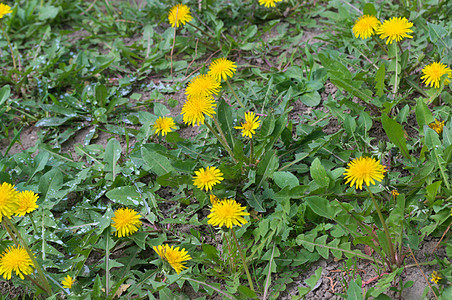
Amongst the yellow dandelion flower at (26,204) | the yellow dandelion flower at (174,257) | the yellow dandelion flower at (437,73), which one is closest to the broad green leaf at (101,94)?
the yellow dandelion flower at (26,204)

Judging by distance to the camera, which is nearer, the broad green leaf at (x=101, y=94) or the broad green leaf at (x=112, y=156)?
the broad green leaf at (x=112, y=156)

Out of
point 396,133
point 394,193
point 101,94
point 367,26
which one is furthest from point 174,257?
point 367,26

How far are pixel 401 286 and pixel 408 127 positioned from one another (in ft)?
3.96

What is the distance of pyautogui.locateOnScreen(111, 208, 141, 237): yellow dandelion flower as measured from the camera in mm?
2434

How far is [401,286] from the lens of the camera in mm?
2055

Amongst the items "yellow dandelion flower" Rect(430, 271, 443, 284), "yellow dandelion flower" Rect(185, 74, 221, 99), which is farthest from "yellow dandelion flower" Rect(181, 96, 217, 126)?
"yellow dandelion flower" Rect(430, 271, 443, 284)

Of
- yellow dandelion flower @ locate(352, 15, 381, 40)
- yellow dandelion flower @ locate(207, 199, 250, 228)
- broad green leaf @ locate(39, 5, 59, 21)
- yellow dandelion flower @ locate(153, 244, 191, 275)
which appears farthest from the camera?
broad green leaf @ locate(39, 5, 59, 21)

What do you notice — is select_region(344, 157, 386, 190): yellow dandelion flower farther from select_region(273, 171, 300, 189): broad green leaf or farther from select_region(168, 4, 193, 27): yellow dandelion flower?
select_region(168, 4, 193, 27): yellow dandelion flower

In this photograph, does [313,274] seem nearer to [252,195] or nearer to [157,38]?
[252,195]

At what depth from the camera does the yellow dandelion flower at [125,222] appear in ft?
7.98

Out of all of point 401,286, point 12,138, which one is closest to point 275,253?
point 401,286

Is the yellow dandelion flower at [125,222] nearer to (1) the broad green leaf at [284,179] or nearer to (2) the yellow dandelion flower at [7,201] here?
(2) the yellow dandelion flower at [7,201]

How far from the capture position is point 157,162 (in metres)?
2.69

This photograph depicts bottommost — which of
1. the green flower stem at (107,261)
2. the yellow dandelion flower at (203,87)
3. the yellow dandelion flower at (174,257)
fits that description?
the green flower stem at (107,261)
